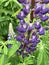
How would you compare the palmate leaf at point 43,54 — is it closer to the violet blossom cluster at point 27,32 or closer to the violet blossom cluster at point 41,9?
the violet blossom cluster at point 27,32

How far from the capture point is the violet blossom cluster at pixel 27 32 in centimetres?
232

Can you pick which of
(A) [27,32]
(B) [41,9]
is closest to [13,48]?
(A) [27,32]

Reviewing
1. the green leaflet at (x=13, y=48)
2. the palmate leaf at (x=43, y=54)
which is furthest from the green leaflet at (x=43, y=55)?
the green leaflet at (x=13, y=48)

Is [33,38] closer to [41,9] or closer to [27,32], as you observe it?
[27,32]

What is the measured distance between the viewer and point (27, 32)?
2.37 meters

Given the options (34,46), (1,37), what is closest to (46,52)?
(34,46)

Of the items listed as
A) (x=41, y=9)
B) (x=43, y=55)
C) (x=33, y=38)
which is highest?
(x=41, y=9)

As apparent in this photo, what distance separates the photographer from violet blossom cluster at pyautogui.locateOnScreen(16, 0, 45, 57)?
7.62ft

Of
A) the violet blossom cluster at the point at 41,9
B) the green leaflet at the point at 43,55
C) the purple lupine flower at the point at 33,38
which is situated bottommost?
the green leaflet at the point at 43,55

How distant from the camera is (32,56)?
8.25ft

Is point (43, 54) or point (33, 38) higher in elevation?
point (33, 38)

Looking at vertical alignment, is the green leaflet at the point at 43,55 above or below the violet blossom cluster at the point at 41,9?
below

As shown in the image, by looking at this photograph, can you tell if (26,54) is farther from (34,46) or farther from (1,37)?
(1,37)

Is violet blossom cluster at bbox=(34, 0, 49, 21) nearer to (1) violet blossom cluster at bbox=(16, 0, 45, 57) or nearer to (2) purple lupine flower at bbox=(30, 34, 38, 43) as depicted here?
(1) violet blossom cluster at bbox=(16, 0, 45, 57)
